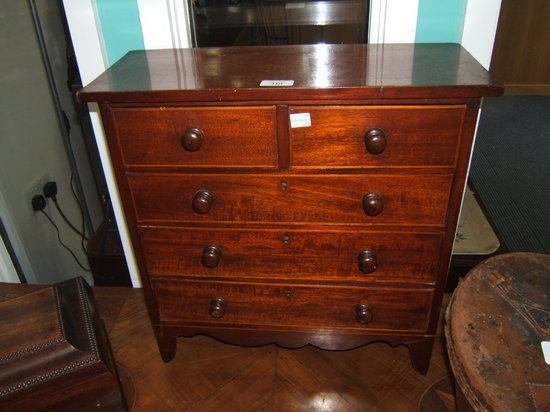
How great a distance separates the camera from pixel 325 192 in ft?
4.40

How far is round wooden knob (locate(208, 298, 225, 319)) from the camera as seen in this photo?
1571mm

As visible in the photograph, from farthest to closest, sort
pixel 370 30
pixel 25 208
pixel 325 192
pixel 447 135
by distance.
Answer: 1. pixel 25 208
2. pixel 370 30
3. pixel 325 192
4. pixel 447 135

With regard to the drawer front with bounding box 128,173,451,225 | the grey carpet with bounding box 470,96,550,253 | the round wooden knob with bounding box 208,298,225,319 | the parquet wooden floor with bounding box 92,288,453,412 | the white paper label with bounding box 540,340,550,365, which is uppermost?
the drawer front with bounding box 128,173,451,225

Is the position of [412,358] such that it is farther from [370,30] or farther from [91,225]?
[91,225]

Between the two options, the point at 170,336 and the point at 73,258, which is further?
the point at 73,258

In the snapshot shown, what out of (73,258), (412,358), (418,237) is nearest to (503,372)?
(418,237)

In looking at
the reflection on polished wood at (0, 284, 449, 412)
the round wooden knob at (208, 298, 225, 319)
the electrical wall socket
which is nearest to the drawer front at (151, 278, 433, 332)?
the round wooden knob at (208, 298, 225, 319)

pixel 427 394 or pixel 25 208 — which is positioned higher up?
pixel 25 208

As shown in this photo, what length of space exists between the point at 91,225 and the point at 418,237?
5.39 ft

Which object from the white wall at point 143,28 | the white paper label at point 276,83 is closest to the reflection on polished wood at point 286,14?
the white wall at point 143,28

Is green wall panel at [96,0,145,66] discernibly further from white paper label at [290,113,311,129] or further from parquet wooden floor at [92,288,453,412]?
parquet wooden floor at [92,288,453,412]

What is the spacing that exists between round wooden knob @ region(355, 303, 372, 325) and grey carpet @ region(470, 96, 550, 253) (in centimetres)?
123

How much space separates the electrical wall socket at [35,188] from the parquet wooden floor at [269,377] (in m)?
0.66

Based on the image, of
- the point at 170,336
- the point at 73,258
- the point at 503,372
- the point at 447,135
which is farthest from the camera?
the point at 73,258
